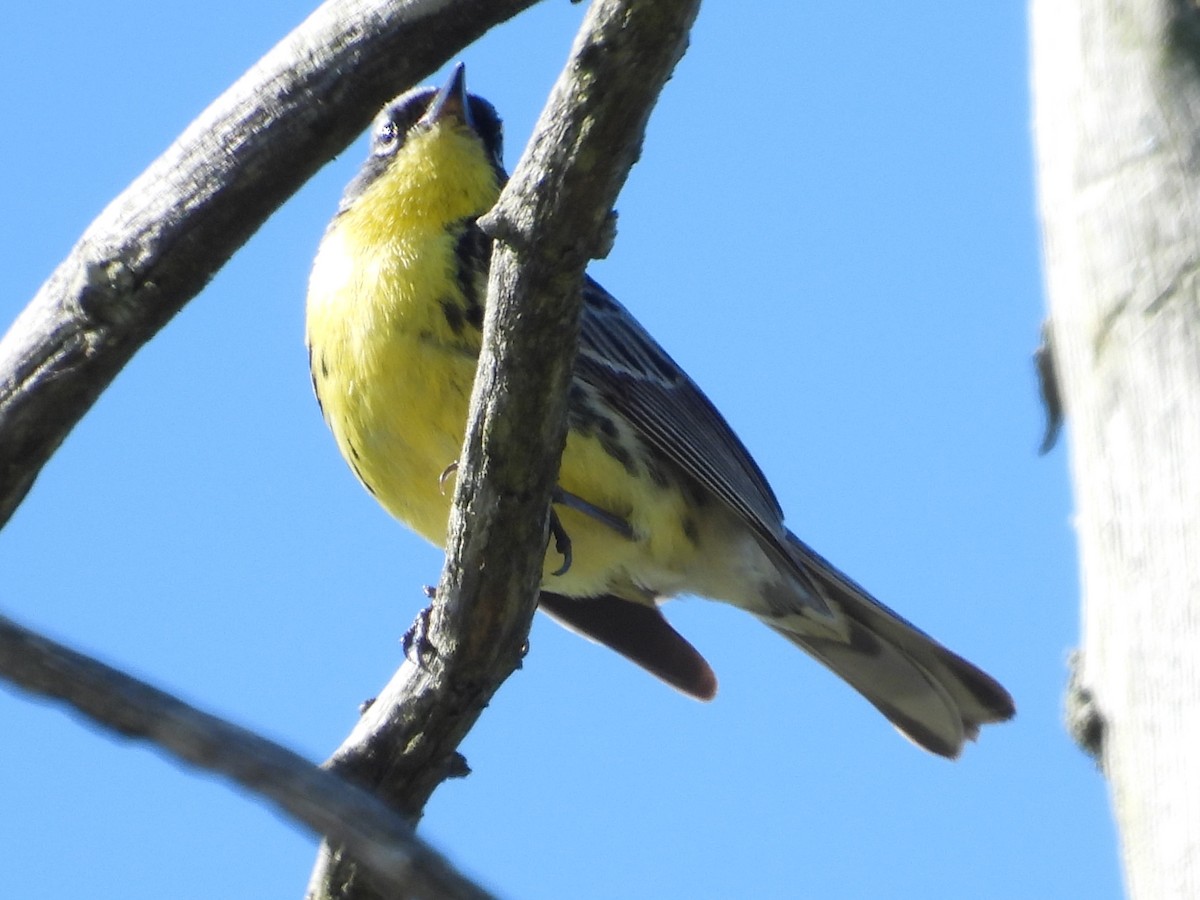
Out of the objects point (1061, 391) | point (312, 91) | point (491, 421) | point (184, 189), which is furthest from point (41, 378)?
point (1061, 391)

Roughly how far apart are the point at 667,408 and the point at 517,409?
102 inches

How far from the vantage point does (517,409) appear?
4035mm

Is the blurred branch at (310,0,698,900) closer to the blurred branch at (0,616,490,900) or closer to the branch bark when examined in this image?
the branch bark

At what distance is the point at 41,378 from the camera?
475 centimetres

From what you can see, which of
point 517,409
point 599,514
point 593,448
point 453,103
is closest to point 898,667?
point 599,514

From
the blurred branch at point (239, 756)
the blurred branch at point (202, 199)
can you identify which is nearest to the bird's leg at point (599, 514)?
the blurred branch at point (202, 199)

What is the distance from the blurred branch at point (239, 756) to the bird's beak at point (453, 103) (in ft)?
15.5

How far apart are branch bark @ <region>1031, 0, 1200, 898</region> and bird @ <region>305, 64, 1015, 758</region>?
9.48 feet

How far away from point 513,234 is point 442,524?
2471 millimetres

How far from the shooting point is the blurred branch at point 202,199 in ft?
15.6

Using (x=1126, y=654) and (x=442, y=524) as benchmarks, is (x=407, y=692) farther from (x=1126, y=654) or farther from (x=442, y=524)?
(x=1126, y=654)

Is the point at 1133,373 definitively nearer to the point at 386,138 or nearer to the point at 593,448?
the point at 593,448

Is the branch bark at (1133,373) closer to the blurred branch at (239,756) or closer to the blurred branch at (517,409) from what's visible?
the blurred branch at (517,409)

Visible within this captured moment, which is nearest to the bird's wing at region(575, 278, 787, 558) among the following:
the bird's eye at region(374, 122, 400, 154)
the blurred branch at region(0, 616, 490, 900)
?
the bird's eye at region(374, 122, 400, 154)
